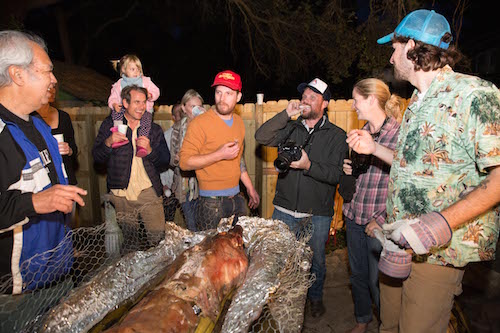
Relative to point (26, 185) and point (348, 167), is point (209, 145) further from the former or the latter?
point (26, 185)

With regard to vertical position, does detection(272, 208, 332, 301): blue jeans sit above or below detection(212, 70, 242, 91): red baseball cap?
below

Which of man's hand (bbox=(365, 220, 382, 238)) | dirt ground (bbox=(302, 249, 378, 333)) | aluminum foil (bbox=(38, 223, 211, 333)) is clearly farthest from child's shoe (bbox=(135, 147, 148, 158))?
dirt ground (bbox=(302, 249, 378, 333))

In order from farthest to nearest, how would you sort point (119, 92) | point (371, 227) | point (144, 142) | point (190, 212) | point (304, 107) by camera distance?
point (190, 212), point (119, 92), point (144, 142), point (304, 107), point (371, 227)

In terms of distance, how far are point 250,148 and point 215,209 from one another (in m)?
2.21

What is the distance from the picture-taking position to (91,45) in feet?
53.8

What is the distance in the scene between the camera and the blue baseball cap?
5.47 feet

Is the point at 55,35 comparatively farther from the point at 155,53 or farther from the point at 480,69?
the point at 480,69

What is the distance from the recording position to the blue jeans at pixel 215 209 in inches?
116

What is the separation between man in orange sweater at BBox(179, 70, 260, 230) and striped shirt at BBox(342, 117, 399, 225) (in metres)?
1.09

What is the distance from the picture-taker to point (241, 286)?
1933mm

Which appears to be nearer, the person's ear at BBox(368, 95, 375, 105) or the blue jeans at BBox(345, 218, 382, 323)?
the person's ear at BBox(368, 95, 375, 105)

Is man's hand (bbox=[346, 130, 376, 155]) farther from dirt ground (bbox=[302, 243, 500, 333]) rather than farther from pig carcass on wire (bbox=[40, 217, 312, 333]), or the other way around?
dirt ground (bbox=[302, 243, 500, 333])

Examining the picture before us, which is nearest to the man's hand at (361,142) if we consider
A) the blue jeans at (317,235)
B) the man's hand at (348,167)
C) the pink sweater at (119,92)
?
the man's hand at (348,167)

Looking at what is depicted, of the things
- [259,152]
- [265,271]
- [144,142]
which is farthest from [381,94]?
[259,152]
